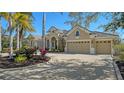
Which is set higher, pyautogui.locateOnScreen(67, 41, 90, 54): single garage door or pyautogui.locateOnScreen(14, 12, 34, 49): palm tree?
pyautogui.locateOnScreen(14, 12, 34, 49): palm tree

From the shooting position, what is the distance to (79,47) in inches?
557

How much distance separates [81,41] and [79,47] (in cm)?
86

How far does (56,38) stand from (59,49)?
1.28 m

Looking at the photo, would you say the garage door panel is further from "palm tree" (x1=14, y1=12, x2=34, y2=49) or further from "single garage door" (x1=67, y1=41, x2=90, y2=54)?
"palm tree" (x1=14, y1=12, x2=34, y2=49)

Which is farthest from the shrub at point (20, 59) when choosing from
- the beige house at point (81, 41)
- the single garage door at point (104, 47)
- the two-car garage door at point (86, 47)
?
the single garage door at point (104, 47)

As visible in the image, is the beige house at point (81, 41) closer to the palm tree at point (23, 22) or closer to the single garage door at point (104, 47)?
the single garage door at point (104, 47)

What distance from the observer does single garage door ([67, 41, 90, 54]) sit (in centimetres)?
1356

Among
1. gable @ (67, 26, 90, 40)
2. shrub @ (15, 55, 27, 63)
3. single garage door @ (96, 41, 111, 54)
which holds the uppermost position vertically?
gable @ (67, 26, 90, 40)

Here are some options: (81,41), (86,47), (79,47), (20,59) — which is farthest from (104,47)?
(20,59)

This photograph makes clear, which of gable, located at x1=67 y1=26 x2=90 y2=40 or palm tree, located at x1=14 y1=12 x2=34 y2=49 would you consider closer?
palm tree, located at x1=14 y1=12 x2=34 y2=49

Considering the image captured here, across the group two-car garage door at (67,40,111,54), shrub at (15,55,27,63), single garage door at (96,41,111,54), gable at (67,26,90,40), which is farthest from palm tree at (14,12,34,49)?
gable at (67,26,90,40)
